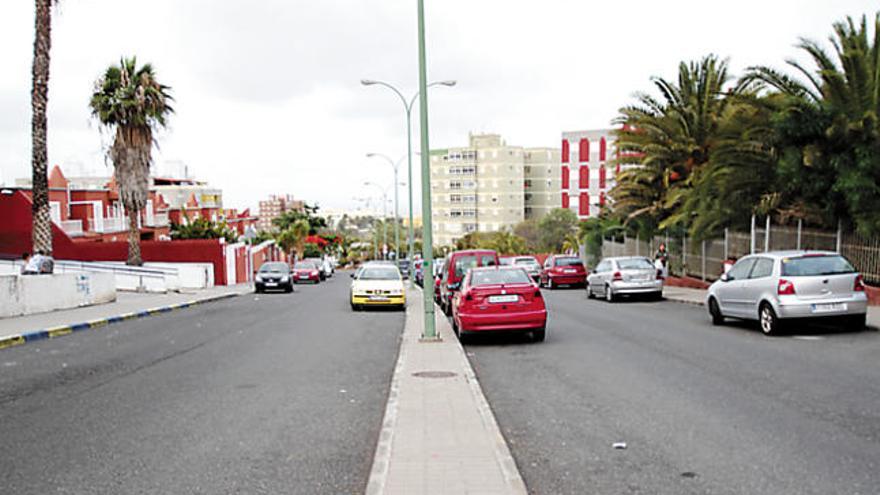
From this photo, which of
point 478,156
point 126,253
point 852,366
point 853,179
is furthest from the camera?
point 478,156

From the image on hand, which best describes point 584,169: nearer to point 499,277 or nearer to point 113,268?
point 113,268

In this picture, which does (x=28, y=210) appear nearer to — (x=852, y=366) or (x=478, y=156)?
(x=852, y=366)

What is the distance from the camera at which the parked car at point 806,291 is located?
49.9 feet

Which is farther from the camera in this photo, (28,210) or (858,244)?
(28,210)

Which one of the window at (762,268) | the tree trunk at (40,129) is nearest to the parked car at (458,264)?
the window at (762,268)

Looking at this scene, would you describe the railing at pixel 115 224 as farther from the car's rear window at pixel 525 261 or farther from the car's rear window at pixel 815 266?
the car's rear window at pixel 815 266

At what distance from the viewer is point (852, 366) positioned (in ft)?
37.4

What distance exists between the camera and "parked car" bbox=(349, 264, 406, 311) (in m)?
25.5

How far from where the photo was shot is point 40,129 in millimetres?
24516

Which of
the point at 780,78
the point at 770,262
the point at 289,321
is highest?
the point at 780,78

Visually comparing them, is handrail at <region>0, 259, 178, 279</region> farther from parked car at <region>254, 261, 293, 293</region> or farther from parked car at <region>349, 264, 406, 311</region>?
parked car at <region>349, 264, 406, 311</region>

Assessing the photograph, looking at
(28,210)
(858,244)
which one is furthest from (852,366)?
(28,210)

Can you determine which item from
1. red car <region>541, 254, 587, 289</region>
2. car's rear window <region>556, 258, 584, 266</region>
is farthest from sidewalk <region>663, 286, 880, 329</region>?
car's rear window <region>556, 258, 584, 266</region>

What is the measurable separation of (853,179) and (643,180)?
17771mm
